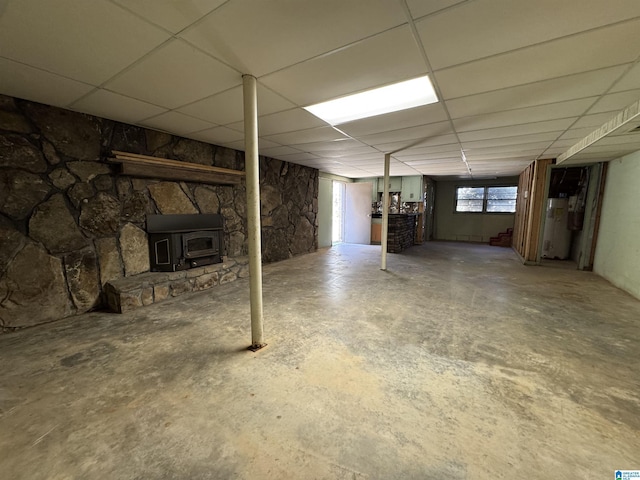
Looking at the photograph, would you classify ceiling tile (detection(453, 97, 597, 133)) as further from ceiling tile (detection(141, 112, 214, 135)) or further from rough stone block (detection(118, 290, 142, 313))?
rough stone block (detection(118, 290, 142, 313))

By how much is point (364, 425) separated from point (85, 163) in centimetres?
357

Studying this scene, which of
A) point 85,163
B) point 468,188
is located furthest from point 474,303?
point 468,188

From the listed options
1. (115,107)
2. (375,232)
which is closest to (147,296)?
(115,107)

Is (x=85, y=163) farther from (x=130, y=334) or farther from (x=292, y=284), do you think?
(x=292, y=284)

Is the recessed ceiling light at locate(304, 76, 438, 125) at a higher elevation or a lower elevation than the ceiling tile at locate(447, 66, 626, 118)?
higher

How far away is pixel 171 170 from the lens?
3309 mm

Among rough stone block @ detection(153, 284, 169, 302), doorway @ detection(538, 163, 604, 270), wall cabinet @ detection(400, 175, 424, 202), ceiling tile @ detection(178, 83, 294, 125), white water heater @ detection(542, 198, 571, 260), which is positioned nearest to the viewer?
ceiling tile @ detection(178, 83, 294, 125)

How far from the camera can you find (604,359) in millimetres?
1975

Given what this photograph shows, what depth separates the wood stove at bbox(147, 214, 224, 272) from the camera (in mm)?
3318

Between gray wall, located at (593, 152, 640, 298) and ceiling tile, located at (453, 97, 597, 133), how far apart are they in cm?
227

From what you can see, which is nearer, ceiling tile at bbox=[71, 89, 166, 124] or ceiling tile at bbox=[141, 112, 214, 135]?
ceiling tile at bbox=[71, 89, 166, 124]

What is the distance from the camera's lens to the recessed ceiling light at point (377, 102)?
7.06ft

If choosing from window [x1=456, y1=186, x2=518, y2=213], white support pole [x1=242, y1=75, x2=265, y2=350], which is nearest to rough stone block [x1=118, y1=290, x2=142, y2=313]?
white support pole [x1=242, y1=75, x2=265, y2=350]

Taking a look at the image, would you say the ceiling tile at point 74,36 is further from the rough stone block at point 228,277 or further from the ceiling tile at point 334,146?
the rough stone block at point 228,277
